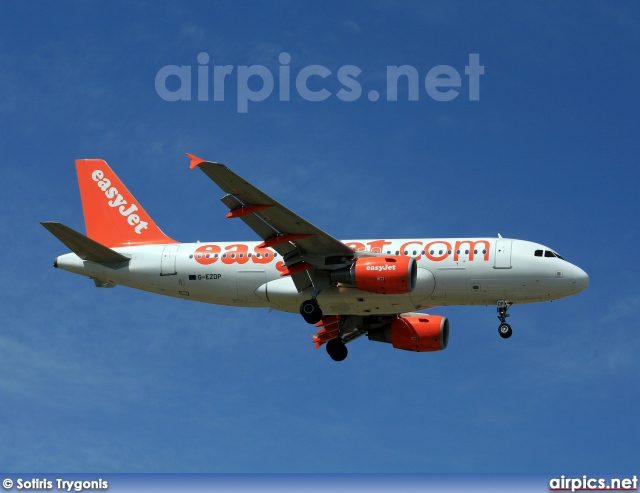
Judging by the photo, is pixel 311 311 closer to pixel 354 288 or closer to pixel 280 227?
pixel 354 288

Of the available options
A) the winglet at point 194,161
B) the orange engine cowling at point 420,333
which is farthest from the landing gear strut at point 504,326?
the winglet at point 194,161

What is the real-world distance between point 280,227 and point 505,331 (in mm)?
11447

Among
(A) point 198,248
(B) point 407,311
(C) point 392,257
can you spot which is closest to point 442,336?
(B) point 407,311

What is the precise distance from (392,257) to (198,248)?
10.3 meters

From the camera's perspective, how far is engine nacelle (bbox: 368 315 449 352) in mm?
60719

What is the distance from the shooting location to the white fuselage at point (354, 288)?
54.7 m

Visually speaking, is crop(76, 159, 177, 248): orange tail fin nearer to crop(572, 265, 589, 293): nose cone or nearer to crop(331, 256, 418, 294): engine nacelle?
crop(331, 256, 418, 294): engine nacelle

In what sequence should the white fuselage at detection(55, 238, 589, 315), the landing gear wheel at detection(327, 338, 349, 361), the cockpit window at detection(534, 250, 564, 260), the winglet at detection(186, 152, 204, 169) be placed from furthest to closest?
the landing gear wheel at detection(327, 338, 349, 361)
the cockpit window at detection(534, 250, 564, 260)
the white fuselage at detection(55, 238, 589, 315)
the winglet at detection(186, 152, 204, 169)

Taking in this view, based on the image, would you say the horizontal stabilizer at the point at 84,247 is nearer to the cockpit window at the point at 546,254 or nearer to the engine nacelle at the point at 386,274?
the engine nacelle at the point at 386,274

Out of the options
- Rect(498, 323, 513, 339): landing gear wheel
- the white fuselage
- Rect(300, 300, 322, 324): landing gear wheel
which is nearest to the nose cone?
the white fuselage

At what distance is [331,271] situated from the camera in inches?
2174

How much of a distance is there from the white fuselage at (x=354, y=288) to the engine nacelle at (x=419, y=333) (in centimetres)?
404

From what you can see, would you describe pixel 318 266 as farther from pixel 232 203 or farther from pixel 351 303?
pixel 232 203

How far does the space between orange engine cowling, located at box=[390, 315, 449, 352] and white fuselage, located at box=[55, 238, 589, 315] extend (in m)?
4.03
